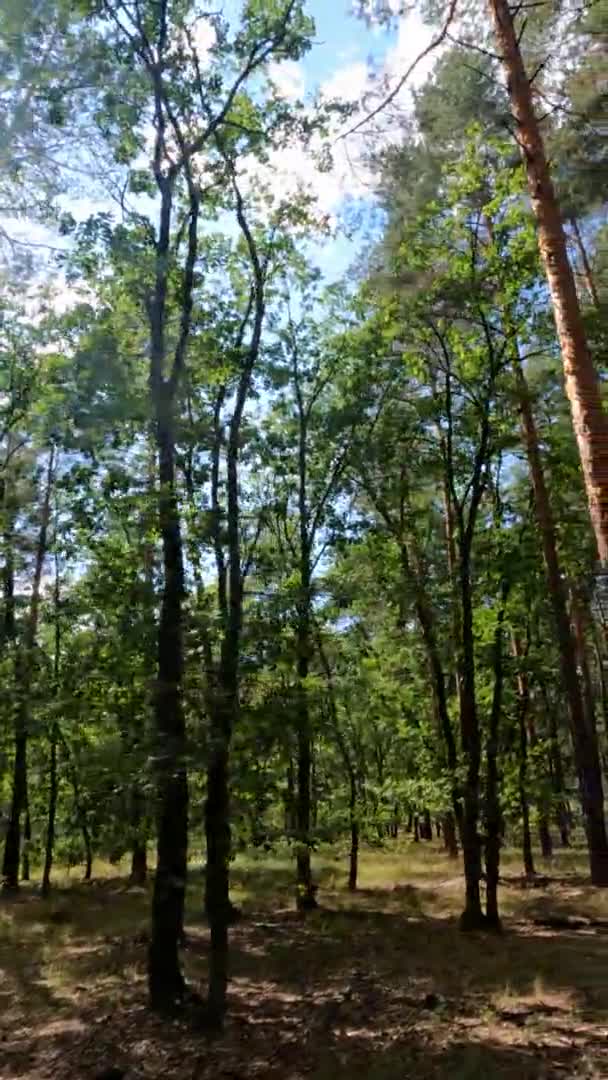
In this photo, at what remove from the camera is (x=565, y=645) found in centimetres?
1314

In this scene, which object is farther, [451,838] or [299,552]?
[451,838]

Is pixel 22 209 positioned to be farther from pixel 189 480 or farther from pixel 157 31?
pixel 189 480

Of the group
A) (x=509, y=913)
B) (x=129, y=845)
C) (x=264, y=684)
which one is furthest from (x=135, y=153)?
(x=509, y=913)

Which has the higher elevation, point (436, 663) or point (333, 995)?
point (436, 663)

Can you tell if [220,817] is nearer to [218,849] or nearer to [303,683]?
[218,849]

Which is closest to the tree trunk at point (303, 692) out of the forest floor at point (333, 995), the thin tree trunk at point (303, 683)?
the thin tree trunk at point (303, 683)

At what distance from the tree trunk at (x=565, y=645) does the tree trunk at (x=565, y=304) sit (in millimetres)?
6453

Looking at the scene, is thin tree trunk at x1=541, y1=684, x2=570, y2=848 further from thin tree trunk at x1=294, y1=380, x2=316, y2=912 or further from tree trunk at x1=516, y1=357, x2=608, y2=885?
thin tree trunk at x1=294, y1=380, x2=316, y2=912

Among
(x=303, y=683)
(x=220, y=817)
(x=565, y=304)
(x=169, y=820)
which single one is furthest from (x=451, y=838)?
(x=565, y=304)

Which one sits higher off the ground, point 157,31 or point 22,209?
point 157,31

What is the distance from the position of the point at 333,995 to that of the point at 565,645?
6.82 meters

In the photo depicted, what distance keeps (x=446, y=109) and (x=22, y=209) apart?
524 centimetres

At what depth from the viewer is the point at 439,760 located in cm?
1359

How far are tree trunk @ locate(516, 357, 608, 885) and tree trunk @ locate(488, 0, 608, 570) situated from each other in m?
6.45
